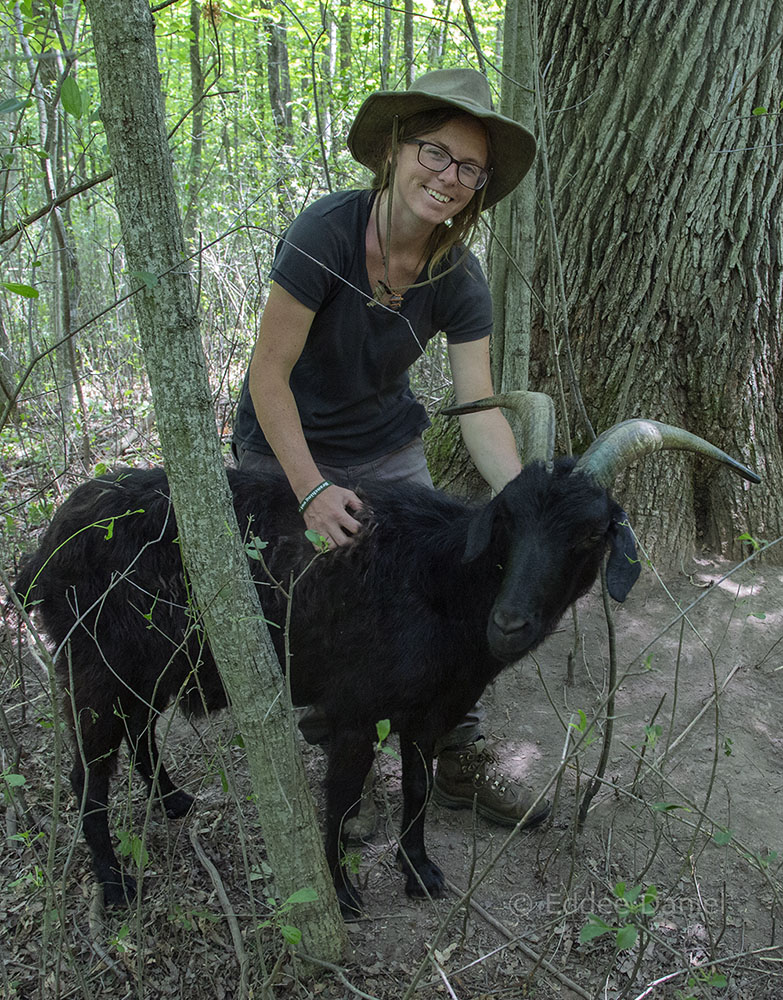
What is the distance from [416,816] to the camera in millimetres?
3477

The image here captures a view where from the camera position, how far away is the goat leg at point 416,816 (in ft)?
11.3

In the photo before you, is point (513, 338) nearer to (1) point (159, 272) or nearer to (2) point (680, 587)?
(2) point (680, 587)

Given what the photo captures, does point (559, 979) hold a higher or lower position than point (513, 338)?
lower

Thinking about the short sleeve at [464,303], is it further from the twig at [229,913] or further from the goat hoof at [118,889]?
the goat hoof at [118,889]

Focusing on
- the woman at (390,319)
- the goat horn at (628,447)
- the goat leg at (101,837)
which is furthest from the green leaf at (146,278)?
the goat leg at (101,837)

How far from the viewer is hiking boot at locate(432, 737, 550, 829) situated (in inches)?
151

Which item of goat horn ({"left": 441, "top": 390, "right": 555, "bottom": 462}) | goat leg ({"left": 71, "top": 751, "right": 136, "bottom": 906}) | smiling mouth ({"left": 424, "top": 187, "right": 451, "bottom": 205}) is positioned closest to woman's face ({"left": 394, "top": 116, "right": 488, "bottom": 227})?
smiling mouth ({"left": 424, "top": 187, "right": 451, "bottom": 205})

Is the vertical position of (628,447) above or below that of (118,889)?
above

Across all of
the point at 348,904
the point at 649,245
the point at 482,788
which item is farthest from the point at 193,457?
the point at 649,245

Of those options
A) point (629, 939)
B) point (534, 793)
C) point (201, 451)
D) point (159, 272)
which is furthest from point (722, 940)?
point (159, 272)

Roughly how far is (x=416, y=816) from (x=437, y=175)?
9.20 feet

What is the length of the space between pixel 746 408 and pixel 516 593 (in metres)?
2.72

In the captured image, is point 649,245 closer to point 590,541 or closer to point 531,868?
point 590,541

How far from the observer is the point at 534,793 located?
12.8ft
